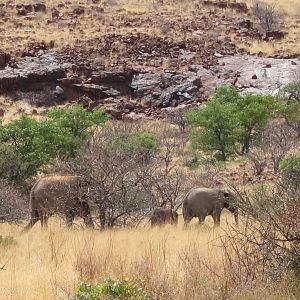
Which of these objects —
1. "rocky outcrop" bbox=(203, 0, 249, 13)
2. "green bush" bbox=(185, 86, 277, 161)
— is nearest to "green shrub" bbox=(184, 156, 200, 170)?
"green bush" bbox=(185, 86, 277, 161)

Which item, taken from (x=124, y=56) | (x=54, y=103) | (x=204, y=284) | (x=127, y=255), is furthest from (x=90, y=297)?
(x=124, y=56)

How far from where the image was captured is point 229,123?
28.8 metres

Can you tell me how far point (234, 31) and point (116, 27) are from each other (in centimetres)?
1000

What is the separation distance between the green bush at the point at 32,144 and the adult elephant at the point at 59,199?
8.22 m

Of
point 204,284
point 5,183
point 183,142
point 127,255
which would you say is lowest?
point 183,142

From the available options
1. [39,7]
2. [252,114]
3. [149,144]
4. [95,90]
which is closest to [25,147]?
[149,144]

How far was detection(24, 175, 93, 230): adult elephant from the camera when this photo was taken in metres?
11.2

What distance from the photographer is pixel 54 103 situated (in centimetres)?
4056

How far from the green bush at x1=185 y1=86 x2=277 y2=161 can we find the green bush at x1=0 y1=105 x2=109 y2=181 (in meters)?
6.31

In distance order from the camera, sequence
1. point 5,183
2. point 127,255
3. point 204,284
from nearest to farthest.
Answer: point 204,284 < point 127,255 < point 5,183

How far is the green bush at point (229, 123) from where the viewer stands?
1139 inches

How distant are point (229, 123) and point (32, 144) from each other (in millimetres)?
10458

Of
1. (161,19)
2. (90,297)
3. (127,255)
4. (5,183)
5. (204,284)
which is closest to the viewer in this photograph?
(90,297)

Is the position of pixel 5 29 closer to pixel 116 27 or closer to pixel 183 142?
pixel 116 27
